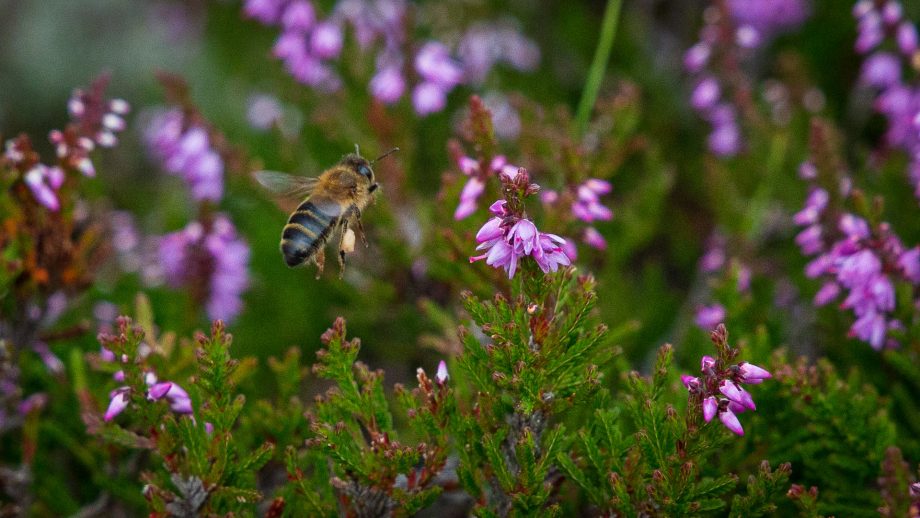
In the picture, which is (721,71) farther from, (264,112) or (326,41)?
(264,112)

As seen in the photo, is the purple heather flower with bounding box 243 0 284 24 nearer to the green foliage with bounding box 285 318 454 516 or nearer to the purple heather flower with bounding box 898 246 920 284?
the green foliage with bounding box 285 318 454 516

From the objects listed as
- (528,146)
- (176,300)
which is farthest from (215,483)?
(528,146)

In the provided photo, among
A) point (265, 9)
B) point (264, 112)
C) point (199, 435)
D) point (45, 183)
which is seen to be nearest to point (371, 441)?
point (199, 435)

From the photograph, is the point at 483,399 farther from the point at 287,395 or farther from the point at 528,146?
the point at 528,146

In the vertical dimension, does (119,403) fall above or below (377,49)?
below

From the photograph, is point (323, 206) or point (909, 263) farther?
point (323, 206)

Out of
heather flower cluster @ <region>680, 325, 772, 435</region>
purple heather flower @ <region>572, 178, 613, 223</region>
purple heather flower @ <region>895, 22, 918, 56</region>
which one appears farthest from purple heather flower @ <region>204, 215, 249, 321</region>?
purple heather flower @ <region>895, 22, 918, 56</region>

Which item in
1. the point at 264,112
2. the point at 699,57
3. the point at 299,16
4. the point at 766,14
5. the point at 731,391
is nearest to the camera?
the point at 731,391
